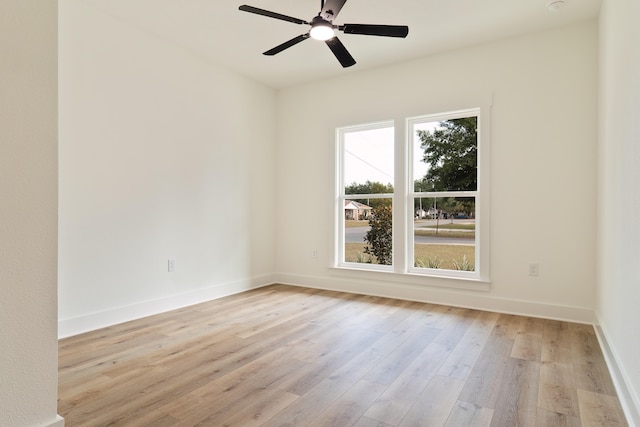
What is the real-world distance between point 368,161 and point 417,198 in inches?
32.7

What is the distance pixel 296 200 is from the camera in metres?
5.13

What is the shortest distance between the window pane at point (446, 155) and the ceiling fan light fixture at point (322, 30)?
1839 mm

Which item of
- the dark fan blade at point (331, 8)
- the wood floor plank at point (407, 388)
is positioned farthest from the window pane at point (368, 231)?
the dark fan blade at point (331, 8)

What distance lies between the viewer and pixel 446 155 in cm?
413

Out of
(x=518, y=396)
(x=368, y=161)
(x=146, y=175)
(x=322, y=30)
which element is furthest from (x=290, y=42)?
(x=518, y=396)

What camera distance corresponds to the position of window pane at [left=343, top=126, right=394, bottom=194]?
455 cm

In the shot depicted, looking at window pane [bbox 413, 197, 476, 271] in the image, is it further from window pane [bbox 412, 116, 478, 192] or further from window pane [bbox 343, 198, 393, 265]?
window pane [bbox 343, 198, 393, 265]

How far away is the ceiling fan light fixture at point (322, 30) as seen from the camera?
277cm

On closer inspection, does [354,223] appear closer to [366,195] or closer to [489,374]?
[366,195]

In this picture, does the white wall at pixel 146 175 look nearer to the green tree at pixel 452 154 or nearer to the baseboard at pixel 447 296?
the baseboard at pixel 447 296

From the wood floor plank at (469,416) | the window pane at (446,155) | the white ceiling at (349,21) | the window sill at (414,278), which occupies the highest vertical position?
the white ceiling at (349,21)

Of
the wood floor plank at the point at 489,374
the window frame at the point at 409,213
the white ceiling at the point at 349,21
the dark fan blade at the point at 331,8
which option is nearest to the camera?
the wood floor plank at the point at 489,374
